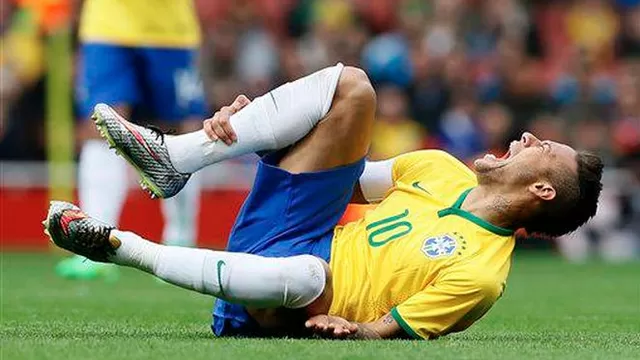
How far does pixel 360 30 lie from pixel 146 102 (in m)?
6.19

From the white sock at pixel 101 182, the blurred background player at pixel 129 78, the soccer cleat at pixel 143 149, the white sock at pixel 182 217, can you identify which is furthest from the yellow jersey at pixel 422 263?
the white sock at pixel 182 217

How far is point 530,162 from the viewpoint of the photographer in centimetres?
534

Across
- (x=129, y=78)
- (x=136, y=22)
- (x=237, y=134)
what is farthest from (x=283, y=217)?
(x=136, y=22)

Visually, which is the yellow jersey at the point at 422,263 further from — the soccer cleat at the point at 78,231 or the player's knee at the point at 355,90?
the soccer cleat at the point at 78,231

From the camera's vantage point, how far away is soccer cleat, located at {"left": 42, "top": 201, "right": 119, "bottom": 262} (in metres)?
4.92

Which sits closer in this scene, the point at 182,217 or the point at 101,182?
the point at 101,182

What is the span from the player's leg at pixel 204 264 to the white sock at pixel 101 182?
3732 mm

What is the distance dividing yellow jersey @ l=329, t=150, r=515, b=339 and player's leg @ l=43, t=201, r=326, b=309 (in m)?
0.21

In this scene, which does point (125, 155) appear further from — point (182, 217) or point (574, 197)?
point (182, 217)

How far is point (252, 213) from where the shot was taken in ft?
17.6

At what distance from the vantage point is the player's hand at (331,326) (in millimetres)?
5027

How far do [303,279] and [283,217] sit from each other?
39 centimetres

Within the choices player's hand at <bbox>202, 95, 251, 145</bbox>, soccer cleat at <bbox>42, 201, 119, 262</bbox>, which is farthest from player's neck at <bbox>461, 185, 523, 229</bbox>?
soccer cleat at <bbox>42, 201, 119, 262</bbox>

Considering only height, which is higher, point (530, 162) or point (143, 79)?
point (530, 162)
